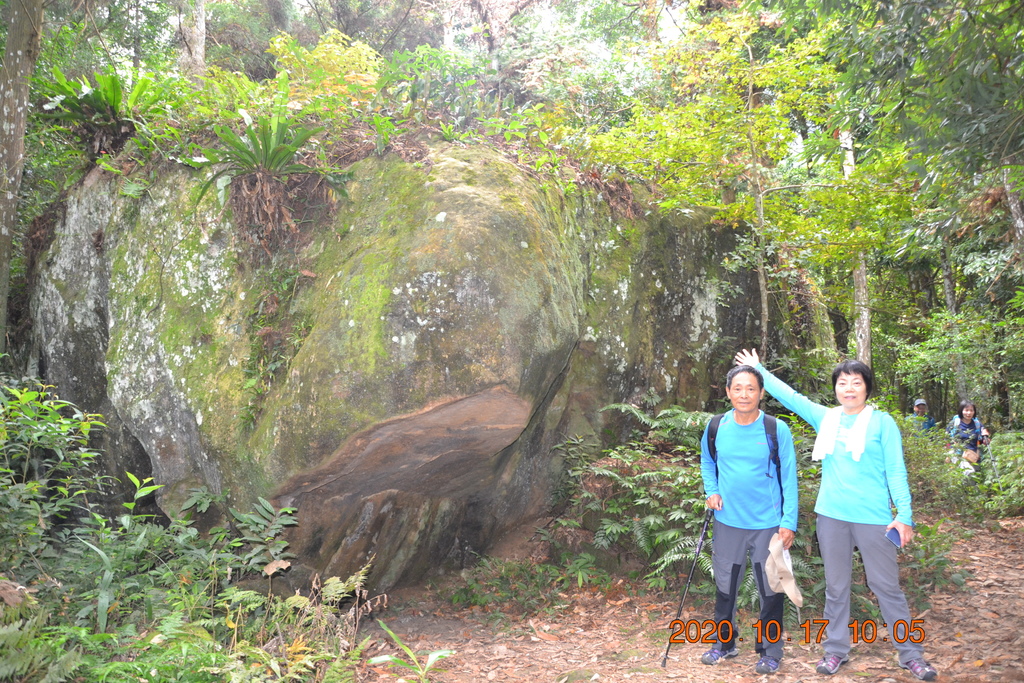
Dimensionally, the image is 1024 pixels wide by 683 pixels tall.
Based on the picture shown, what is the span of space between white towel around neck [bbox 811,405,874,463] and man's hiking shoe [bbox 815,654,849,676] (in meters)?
1.31

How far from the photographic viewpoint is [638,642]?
5.36 meters

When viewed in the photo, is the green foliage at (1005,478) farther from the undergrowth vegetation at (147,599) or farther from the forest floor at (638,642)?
the undergrowth vegetation at (147,599)

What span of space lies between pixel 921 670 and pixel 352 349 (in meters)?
4.50

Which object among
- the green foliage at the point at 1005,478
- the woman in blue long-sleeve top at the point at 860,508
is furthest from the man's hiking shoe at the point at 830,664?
the green foliage at the point at 1005,478

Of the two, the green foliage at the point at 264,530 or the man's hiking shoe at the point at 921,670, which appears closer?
the man's hiking shoe at the point at 921,670

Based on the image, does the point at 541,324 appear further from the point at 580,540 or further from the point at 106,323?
the point at 106,323

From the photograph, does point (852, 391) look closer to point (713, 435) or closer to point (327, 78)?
point (713, 435)

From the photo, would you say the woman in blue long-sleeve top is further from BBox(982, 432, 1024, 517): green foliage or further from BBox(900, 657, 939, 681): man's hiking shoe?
BBox(982, 432, 1024, 517): green foliage

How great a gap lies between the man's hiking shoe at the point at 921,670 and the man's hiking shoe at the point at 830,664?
0.37 m

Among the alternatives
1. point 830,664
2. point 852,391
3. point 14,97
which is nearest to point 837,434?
point 852,391

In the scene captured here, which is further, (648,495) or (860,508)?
(648,495)

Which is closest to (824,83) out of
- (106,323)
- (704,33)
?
(704,33)

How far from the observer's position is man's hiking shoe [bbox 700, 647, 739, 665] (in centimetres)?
465

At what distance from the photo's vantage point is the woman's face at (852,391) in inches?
167
